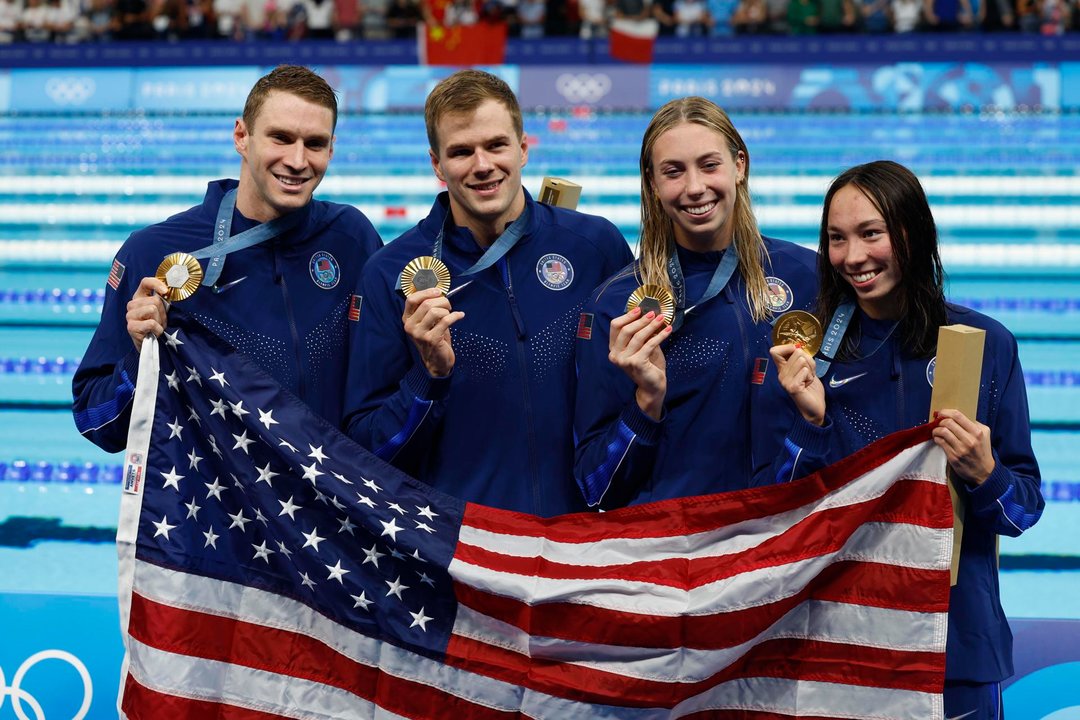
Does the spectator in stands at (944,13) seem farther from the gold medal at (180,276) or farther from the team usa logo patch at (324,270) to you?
the gold medal at (180,276)

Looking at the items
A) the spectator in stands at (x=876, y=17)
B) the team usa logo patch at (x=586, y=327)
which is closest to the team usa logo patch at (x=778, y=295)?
the team usa logo patch at (x=586, y=327)

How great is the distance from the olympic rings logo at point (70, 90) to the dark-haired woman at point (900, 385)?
483 inches

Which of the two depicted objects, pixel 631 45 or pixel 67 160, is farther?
pixel 631 45

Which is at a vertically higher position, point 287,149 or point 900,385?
point 287,149

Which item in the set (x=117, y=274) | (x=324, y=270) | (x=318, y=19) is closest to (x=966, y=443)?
(x=324, y=270)

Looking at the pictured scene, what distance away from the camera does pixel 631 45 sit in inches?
496

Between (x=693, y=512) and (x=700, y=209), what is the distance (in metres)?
0.60

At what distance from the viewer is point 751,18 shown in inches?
523

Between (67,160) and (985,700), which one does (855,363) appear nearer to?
(985,700)

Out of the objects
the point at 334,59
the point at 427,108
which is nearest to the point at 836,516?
the point at 427,108

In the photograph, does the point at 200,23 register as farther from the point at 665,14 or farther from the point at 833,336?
the point at 833,336

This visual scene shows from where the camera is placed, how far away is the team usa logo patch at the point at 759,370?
2.37 meters

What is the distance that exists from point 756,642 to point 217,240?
1.41m

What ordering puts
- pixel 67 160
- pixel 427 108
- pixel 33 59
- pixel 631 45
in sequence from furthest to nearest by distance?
pixel 33 59 → pixel 631 45 → pixel 67 160 → pixel 427 108
